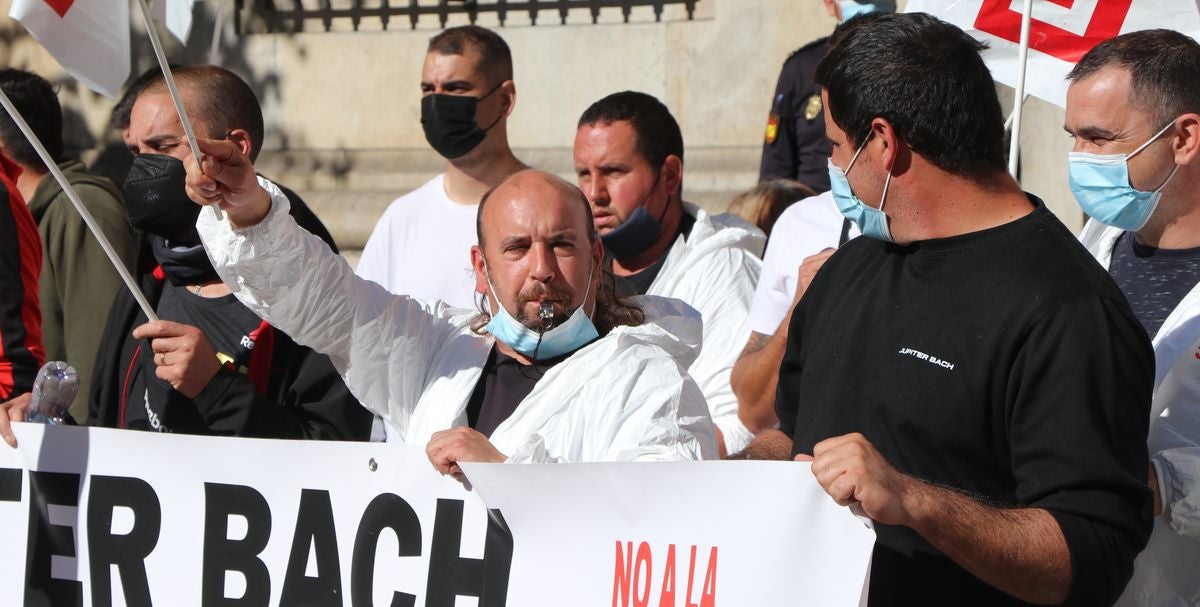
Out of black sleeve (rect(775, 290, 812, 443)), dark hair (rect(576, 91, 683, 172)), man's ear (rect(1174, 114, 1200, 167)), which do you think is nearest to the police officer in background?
dark hair (rect(576, 91, 683, 172))

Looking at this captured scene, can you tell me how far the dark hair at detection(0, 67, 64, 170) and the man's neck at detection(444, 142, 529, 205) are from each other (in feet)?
4.82

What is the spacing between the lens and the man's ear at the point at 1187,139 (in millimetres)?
3072

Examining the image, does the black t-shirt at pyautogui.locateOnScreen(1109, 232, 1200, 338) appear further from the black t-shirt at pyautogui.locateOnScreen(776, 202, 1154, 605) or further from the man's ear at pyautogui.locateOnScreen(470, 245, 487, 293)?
the man's ear at pyautogui.locateOnScreen(470, 245, 487, 293)

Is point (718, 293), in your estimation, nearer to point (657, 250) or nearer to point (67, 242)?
point (657, 250)

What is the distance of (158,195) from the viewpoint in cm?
335

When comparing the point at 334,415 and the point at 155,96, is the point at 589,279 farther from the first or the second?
the point at 155,96

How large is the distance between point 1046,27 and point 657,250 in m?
1.28

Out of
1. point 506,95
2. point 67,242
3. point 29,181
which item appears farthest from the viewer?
point 29,181

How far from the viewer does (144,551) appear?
3051 millimetres

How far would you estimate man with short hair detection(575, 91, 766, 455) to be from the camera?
Answer: 411cm

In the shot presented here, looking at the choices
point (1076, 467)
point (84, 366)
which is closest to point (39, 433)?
point (84, 366)

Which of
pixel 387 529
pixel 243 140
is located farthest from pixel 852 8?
pixel 387 529

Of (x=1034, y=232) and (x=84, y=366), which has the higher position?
(x=1034, y=232)

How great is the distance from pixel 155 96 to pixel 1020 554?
256 centimetres
